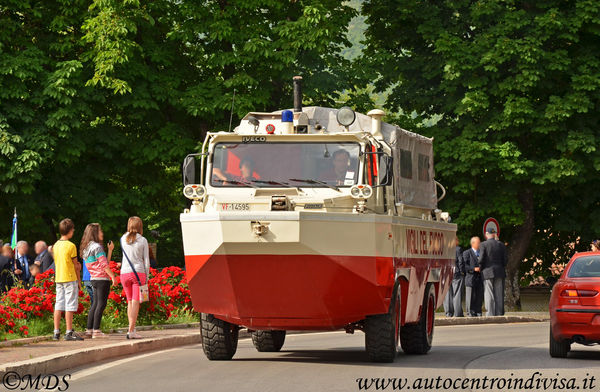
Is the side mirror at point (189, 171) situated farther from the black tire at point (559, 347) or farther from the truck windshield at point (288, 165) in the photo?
the black tire at point (559, 347)

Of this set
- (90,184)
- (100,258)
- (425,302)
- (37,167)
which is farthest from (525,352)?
(90,184)

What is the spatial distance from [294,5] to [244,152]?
20272 mm

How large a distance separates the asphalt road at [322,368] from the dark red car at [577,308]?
372 mm

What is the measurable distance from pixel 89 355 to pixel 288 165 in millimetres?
3545

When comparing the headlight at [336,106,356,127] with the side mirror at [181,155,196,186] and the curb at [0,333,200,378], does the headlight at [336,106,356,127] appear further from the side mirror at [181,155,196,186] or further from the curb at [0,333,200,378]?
the curb at [0,333,200,378]

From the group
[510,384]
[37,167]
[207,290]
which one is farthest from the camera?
[37,167]

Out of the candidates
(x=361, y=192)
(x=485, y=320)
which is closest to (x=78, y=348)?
(x=361, y=192)

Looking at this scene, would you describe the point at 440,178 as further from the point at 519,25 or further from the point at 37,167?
the point at 37,167

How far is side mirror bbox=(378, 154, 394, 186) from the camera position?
15.2 m

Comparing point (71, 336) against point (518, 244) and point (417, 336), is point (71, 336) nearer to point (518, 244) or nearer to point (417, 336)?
point (417, 336)

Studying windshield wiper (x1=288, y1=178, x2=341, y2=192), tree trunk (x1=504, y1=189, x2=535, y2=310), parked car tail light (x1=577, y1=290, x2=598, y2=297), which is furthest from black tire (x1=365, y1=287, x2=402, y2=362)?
tree trunk (x1=504, y1=189, x2=535, y2=310)

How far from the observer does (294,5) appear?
35594mm

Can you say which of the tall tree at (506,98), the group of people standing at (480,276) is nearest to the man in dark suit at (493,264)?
the group of people standing at (480,276)

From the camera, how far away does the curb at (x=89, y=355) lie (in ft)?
44.0
